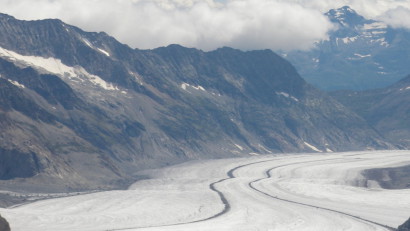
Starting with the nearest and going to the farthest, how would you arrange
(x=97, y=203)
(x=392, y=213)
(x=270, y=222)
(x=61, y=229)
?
(x=61, y=229)
(x=270, y=222)
(x=392, y=213)
(x=97, y=203)

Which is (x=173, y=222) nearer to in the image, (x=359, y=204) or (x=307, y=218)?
(x=307, y=218)

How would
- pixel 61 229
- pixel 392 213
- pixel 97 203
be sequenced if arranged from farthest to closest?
1. pixel 97 203
2. pixel 392 213
3. pixel 61 229

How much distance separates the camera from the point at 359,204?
19462 cm

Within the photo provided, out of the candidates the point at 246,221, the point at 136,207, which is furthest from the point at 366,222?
the point at 136,207

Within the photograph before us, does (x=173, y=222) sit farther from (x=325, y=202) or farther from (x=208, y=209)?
(x=325, y=202)

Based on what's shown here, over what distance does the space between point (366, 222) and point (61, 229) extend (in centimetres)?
5818

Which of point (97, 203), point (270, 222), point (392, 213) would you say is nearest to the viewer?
point (270, 222)

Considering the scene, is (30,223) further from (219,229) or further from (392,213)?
(392,213)

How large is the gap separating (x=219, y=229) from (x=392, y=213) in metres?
49.7

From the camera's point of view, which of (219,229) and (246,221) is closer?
(219,229)

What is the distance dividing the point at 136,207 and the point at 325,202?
46.9 m

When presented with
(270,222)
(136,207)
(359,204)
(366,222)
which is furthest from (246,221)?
(359,204)

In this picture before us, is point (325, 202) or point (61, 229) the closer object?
point (61, 229)

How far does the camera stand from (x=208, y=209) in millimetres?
180875
